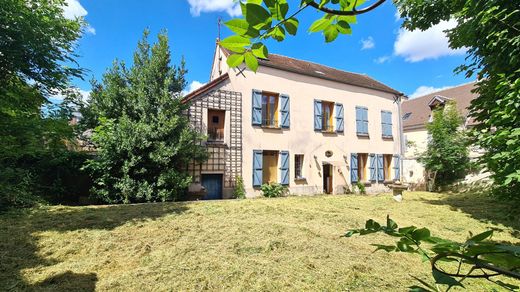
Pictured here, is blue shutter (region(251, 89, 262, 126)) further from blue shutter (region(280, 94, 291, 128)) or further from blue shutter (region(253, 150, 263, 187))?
blue shutter (region(253, 150, 263, 187))

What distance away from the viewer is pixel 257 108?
36.6 feet

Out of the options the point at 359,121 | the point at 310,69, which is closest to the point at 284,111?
the point at 310,69

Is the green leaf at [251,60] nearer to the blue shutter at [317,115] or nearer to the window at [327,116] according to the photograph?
the blue shutter at [317,115]

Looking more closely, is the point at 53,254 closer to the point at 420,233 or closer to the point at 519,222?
the point at 420,233

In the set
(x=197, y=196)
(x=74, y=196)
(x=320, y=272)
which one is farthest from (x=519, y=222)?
(x=74, y=196)

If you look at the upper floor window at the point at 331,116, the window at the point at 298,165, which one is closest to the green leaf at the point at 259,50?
the window at the point at 298,165

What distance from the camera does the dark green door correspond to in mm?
10195

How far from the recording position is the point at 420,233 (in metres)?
0.66

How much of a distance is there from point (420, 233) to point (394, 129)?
16.1 metres

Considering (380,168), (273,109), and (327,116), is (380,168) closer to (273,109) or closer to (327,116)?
(327,116)

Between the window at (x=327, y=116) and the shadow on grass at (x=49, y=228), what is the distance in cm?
825

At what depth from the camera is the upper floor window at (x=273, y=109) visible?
37.7 ft

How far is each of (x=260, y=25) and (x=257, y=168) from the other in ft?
33.6

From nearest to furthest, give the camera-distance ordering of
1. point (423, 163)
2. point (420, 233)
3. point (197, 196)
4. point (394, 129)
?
point (420, 233) → point (197, 196) → point (423, 163) → point (394, 129)
